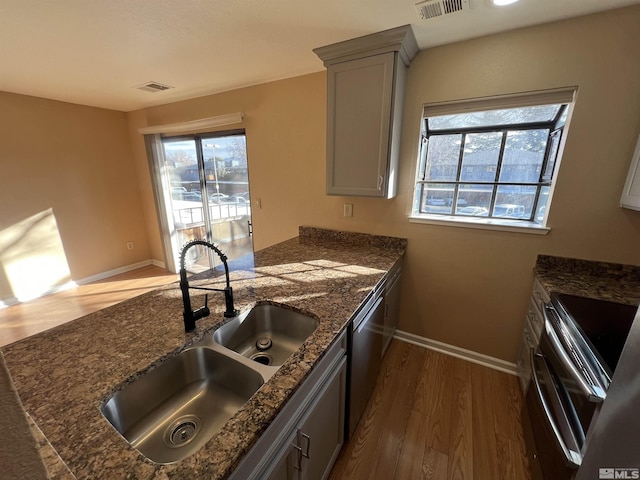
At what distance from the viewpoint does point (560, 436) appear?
101 cm

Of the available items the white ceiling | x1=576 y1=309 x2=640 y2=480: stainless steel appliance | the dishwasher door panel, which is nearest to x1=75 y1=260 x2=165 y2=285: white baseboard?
the white ceiling

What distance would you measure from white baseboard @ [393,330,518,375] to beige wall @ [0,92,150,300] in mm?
4235

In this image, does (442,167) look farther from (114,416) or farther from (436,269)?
(114,416)

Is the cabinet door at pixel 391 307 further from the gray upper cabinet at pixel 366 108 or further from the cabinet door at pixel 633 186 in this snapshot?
the cabinet door at pixel 633 186

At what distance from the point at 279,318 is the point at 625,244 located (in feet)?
6.94

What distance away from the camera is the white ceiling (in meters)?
1.38

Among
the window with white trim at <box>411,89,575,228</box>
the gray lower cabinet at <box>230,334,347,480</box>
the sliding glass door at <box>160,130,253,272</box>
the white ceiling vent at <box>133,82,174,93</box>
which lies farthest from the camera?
the sliding glass door at <box>160,130,253,272</box>

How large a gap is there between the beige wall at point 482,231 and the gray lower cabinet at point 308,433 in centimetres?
130

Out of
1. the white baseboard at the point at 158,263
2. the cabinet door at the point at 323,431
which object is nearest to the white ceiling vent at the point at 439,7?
the cabinet door at the point at 323,431

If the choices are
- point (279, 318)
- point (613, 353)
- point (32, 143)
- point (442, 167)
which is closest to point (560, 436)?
point (613, 353)

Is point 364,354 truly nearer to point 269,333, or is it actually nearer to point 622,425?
point 269,333

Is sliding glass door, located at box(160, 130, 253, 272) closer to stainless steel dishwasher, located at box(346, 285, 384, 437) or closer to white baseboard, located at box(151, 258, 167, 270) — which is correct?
white baseboard, located at box(151, 258, 167, 270)

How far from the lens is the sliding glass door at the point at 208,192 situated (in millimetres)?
3107

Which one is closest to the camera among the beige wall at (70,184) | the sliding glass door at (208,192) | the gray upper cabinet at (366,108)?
the gray upper cabinet at (366,108)
